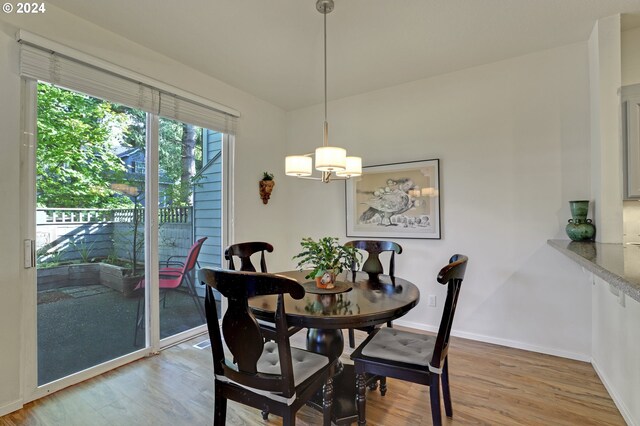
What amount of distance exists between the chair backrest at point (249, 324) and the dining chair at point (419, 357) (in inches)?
21.3

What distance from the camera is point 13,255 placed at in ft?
6.50

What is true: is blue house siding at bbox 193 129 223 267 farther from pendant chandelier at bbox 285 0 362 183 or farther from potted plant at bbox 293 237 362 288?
potted plant at bbox 293 237 362 288

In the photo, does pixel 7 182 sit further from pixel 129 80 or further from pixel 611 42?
pixel 611 42

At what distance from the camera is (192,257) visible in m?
3.13

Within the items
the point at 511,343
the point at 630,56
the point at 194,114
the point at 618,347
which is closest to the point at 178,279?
the point at 194,114

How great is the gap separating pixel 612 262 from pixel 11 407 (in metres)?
3.58

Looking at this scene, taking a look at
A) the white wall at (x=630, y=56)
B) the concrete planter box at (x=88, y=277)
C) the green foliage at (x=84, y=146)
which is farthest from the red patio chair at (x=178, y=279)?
the white wall at (x=630, y=56)

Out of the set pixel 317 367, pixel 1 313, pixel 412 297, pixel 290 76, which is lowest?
pixel 317 367

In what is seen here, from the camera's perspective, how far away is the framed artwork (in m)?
3.24

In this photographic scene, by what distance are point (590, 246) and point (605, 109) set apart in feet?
3.45

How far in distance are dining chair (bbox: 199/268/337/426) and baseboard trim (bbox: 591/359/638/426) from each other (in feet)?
5.94

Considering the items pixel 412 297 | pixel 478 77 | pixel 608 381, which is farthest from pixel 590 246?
pixel 478 77

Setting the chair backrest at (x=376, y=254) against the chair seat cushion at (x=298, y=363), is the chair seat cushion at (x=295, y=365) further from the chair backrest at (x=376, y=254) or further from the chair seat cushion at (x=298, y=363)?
the chair backrest at (x=376, y=254)

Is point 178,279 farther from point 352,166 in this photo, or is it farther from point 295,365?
point 352,166
